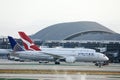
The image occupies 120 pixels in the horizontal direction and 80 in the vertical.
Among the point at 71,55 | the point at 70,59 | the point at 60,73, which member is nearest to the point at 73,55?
the point at 71,55

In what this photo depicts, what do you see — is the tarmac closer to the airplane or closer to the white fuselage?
the white fuselage

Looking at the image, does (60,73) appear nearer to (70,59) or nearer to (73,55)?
(70,59)

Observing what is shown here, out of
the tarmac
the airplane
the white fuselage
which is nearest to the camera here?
the tarmac

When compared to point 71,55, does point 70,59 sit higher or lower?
lower

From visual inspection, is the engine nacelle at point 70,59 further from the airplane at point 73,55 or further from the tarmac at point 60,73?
the tarmac at point 60,73

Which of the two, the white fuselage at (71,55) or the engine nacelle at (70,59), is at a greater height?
the white fuselage at (71,55)

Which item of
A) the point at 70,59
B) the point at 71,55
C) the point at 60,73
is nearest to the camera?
the point at 60,73

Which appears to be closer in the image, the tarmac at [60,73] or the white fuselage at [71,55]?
the tarmac at [60,73]

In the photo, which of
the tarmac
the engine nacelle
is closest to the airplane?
the engine nacelle

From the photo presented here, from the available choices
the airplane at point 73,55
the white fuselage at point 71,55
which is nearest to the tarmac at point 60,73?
the white fuselage at point 71,55

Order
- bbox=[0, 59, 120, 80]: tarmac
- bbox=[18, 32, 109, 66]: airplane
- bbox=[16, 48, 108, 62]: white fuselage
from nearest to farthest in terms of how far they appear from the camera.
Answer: bbox=[0, 59, 120, 80]: tarmac, bbox=[16, 48, 108, 62]: white fuselage, bbox=[18, 32, 109, 66]: airplane

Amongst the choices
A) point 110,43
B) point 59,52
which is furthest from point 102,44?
point 59,52

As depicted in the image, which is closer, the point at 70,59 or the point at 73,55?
the point at 70,59

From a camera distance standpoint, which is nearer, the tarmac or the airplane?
the tarmac
